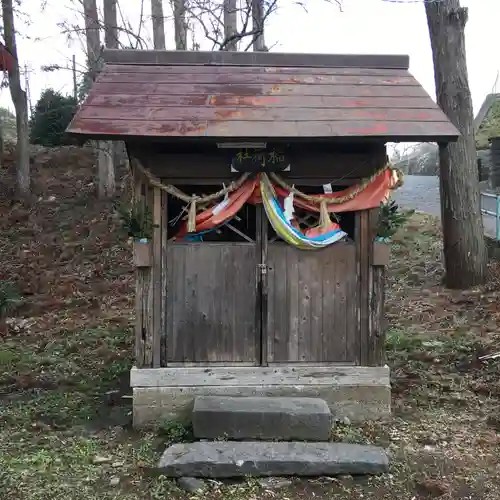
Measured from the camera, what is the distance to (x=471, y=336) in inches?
330

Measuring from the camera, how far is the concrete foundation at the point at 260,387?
18.6 feet

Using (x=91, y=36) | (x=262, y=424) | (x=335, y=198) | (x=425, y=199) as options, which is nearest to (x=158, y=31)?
(x=91, y=36)

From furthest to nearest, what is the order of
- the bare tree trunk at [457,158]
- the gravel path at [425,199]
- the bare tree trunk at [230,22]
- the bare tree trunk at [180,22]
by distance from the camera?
1. the bare tree trunk at [180,22]
2. the bare tree trunk at [230,22]
3. the gravel path at [425,199]
4. the bare tree trunk at [457,158]

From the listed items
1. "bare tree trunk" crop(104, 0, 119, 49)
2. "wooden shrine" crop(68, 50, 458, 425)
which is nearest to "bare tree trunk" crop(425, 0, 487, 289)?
"wooden shrine" crop(68, 50, 458, 425)

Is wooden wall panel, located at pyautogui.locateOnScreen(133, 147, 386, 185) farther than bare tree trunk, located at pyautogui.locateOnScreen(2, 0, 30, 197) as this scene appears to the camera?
No

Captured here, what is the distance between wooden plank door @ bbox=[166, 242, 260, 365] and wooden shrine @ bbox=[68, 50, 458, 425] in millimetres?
10

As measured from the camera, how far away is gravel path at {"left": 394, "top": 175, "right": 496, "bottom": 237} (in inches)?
498

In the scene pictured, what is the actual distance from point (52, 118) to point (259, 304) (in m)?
15.4

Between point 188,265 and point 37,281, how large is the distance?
23.5ft

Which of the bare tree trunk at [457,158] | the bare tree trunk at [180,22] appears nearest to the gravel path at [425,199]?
the bare tree trunk at [457,158]

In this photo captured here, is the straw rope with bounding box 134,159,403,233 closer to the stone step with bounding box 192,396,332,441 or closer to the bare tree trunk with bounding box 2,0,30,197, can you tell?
the stone step with bounding box 192,396,332,441

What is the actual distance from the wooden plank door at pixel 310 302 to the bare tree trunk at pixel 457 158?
17.3 ft

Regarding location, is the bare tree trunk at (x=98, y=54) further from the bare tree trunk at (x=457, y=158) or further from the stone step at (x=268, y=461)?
the stone step at (x=268, y=461)

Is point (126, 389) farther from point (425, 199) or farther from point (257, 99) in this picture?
point (425, 199)
